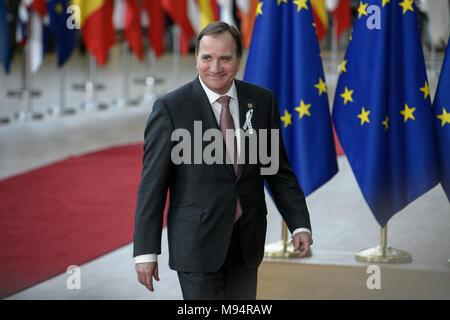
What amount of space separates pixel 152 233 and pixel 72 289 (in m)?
2.36

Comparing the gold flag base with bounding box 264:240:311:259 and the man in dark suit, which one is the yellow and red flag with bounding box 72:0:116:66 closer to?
the gold flag base with bounding box 264:240:311:259

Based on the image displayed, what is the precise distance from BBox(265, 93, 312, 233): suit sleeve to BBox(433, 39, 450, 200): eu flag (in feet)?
6.35

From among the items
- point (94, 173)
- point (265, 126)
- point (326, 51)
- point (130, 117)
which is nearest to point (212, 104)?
point (265, 126)

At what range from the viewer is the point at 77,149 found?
1088 cm

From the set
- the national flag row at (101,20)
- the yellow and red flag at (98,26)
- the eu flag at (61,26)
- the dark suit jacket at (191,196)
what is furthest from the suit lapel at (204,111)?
the eu flag at (61,26)

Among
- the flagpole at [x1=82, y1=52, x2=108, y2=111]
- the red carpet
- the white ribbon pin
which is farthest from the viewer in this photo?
the flagpole at [x1=82, y1=52, x2=108, y2=111]

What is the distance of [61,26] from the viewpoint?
12.9 m

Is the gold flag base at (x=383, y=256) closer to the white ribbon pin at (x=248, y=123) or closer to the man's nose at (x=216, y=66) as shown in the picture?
the white ribbon pin at (x=248, y=123)

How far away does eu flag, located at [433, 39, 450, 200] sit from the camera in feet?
15.8

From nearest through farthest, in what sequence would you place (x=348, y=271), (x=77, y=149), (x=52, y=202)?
(x=348, y=271), (x=52, y=202), (x=77, y=149)

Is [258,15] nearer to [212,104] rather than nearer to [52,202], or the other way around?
[212,104]

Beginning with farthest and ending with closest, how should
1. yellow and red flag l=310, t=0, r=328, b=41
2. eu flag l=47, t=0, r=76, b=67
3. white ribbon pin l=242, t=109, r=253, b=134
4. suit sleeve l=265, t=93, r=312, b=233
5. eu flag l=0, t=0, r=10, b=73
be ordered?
eu flag l=47, t=0, r=76, b=67 < eu flag l=0, t=0, r=10, b=73 < yellow and red flag l=310, t=0, r=328, b=41 < suit sleeve l=265, t=93, r=312, b=233 < white ribbon pin l=242, t=109, r=253, b=134

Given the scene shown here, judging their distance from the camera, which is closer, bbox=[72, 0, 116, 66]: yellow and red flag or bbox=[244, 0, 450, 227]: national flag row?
bbox=[244, 0, 450, 227]: national flag row

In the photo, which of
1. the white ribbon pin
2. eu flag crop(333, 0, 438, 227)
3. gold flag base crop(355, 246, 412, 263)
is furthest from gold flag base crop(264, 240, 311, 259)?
the white ribbon pin
